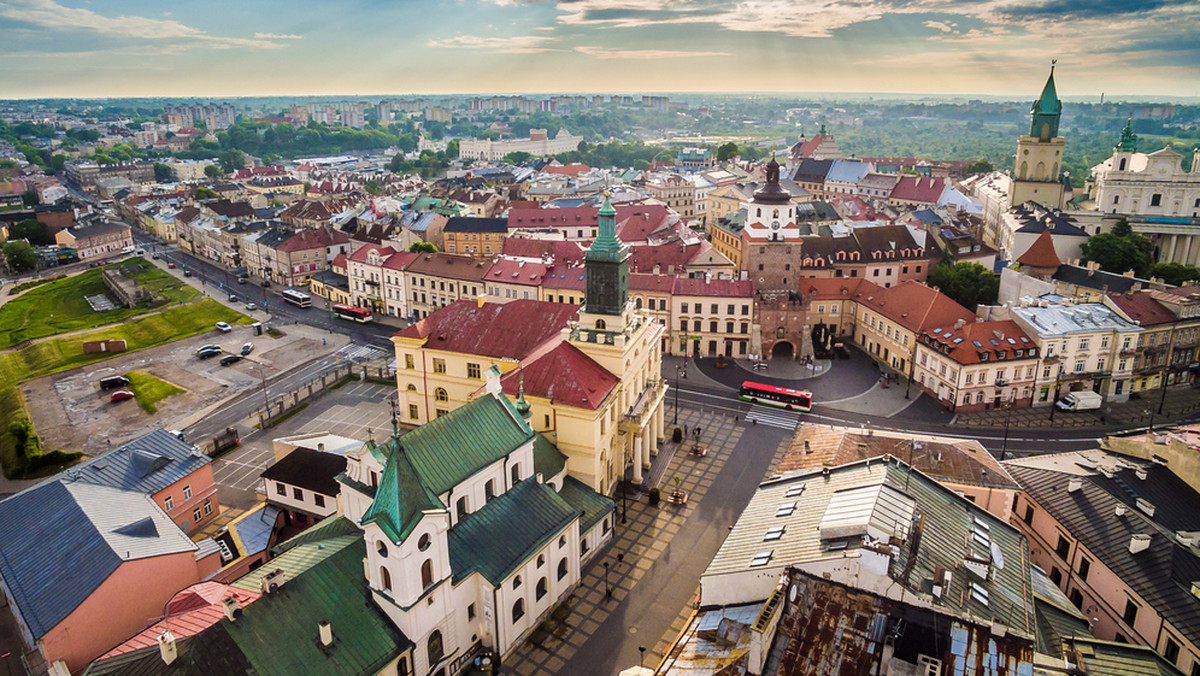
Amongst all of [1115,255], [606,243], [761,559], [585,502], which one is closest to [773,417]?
[606,243]

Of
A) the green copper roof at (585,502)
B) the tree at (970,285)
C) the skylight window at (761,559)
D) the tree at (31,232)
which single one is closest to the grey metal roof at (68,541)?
the green copper roof at (585,502)

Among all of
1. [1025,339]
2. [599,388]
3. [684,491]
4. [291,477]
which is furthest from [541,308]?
[1025,339]

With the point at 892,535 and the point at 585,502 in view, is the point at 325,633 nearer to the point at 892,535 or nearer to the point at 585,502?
the point at 585,502

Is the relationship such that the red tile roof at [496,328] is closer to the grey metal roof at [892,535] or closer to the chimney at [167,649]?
the grey metal roof at [892,535]

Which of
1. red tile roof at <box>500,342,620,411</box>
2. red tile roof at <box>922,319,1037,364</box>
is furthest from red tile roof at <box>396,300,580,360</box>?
red tile roof at <box>922,319,1037,364</box>

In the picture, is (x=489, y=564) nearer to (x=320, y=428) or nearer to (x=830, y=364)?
(x=320, y=428)

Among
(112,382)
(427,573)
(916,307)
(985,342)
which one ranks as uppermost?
(916,307)
